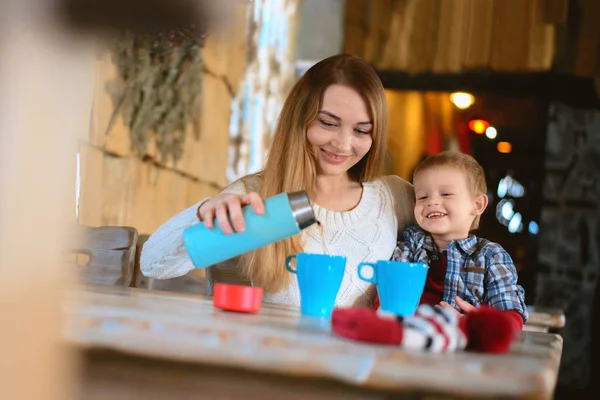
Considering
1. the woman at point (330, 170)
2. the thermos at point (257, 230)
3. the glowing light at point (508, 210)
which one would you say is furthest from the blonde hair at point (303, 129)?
the glowing light at point (508, 210)

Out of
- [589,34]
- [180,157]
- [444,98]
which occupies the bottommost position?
[180,157]

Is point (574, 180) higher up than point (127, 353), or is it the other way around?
point (574, 180)

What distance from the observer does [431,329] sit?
0.77 metres

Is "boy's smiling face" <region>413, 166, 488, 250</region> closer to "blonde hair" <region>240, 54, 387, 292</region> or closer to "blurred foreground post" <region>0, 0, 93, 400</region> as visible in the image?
"blonde hair" <region>240, 54, 387, 292</region>

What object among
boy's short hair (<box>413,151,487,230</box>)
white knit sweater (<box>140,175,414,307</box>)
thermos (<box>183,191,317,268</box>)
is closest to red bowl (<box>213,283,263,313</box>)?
thermos (<box>183,191,317,268</box>)

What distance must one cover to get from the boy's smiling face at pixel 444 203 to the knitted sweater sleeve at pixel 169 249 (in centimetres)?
52

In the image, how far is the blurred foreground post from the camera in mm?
214

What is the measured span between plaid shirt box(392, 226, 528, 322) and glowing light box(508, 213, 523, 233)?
10.2 feet

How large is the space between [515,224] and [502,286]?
10.7 feet

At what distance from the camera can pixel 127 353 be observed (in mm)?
650

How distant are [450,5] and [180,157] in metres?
2.31

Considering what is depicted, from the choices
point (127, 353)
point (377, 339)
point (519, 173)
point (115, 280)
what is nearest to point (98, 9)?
point (127, 353)

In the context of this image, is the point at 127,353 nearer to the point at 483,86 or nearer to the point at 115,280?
the point at 115,280

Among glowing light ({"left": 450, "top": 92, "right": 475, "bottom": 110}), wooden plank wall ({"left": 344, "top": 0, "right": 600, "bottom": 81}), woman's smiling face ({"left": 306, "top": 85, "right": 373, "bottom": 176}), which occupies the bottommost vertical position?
woman's smiling face ({"left": 306, "top": 85, "right": 373, "bottom": 176})
